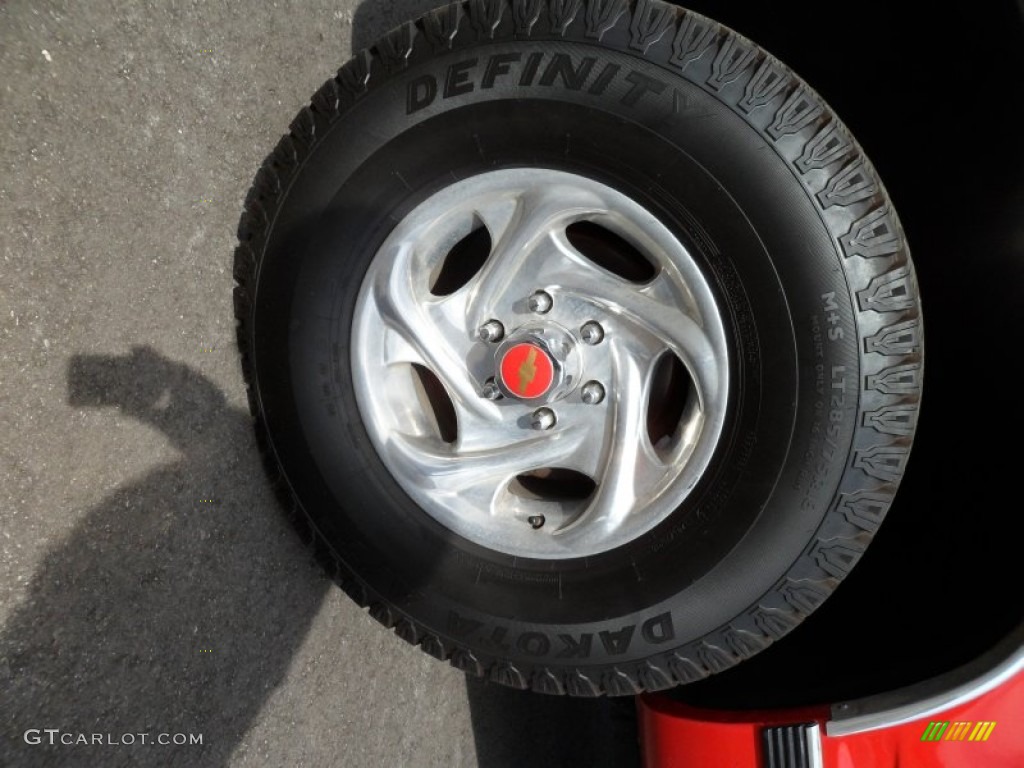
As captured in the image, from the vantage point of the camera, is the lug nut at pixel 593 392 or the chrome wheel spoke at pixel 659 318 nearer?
the chrome wheel spoke at pixel 659 318

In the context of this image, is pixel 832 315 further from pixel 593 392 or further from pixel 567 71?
pixel 567 71

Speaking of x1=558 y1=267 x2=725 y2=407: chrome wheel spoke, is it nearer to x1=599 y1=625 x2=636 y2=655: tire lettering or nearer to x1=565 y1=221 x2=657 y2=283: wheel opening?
x1=565 y1=221 x2=657 y2=283: wheel opening

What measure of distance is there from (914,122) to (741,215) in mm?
564

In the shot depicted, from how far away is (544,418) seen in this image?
4.80 feet

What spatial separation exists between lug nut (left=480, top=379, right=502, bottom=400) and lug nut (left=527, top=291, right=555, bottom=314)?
161 mm

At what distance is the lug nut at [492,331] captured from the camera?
1438 millimetres

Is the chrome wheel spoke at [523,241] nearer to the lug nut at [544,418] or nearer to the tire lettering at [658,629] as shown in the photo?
the lug nut at [544,418]

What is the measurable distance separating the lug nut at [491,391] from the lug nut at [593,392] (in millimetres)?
159

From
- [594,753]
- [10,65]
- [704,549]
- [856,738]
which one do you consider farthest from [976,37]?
[594,753]

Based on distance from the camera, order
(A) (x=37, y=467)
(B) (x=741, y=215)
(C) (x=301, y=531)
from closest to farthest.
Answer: (B) (x=741, y=215), (A) (x=37, y=467), (C) (x=301, y=531)

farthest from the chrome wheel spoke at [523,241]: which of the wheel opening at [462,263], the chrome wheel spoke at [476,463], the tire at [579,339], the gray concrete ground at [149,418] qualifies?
the gray concrete ground at [149,418]

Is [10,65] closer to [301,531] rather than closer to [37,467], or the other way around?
[37,467]

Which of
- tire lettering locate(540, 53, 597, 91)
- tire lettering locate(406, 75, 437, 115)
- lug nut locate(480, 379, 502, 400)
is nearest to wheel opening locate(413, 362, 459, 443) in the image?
lug nut locate(480, 379, 502, 400)

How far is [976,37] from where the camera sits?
4.58 feet
